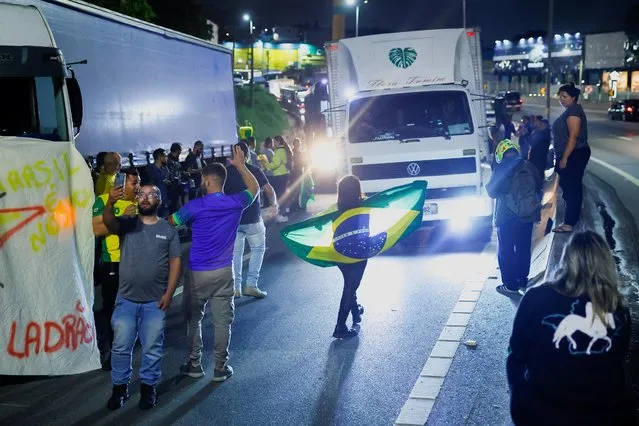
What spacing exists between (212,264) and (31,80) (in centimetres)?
430

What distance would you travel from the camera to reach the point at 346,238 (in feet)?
27.9

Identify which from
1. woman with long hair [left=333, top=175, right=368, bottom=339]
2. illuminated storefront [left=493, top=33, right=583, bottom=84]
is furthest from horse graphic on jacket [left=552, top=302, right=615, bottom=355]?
illuminated storefront [left=493, top=33, right=583, bottom=84]

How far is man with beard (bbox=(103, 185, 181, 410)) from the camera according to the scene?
6375 millimetres

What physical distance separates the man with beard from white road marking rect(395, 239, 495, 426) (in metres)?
1.96

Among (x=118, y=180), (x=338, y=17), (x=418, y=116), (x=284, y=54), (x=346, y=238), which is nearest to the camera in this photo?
(x=346, y=238)

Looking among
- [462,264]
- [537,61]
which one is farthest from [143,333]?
[537,61]

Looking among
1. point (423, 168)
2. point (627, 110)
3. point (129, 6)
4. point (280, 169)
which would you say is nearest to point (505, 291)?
point (423, 168)

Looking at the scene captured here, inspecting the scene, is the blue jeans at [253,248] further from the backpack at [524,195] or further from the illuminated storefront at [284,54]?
the illuminated storefront at [284,54]

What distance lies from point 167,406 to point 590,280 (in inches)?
Answer: 149

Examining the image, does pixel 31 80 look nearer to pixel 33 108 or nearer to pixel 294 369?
pixel 33 108

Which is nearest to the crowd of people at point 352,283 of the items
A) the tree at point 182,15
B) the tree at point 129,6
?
Result: the tree at point 129,6

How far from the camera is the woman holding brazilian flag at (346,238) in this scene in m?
8.39

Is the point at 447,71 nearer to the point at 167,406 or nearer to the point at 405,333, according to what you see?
the point at 405,333

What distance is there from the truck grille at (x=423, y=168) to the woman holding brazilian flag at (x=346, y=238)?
4.36m
